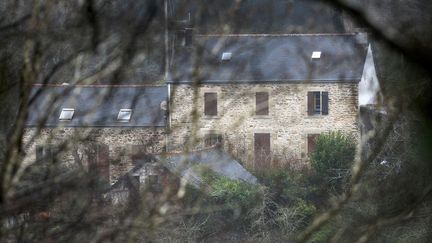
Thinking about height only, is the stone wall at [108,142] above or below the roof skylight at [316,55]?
below

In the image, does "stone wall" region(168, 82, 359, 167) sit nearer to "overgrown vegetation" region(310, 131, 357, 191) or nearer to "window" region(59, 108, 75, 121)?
"overgrown vegetation" region(310, 131, 357, 191)

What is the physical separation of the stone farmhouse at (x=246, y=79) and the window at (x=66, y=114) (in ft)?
0.86

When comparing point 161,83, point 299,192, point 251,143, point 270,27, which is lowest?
point 299,192

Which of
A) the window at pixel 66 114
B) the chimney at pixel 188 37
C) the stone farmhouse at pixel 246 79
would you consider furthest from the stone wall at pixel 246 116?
the window at pixel 66 114

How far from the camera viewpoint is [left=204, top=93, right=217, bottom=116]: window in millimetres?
1940

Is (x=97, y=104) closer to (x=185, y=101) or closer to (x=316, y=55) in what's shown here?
(x=185, y=101)

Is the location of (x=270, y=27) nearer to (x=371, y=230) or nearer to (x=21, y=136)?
(x=371, y=230)

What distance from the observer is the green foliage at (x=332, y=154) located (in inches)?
93.7

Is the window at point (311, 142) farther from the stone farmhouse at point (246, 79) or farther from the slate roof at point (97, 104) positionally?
the slate roof at point (97, 104)

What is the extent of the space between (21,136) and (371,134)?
0.87 m

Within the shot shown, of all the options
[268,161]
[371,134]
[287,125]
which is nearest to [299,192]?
[268,161]

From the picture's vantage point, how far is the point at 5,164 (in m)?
1.89

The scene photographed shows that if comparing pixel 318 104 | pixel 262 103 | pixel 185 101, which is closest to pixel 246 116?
pixel 262 103

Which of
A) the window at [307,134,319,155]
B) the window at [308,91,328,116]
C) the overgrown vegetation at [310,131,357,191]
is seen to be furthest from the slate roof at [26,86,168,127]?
the window at [307,134,319,155]
